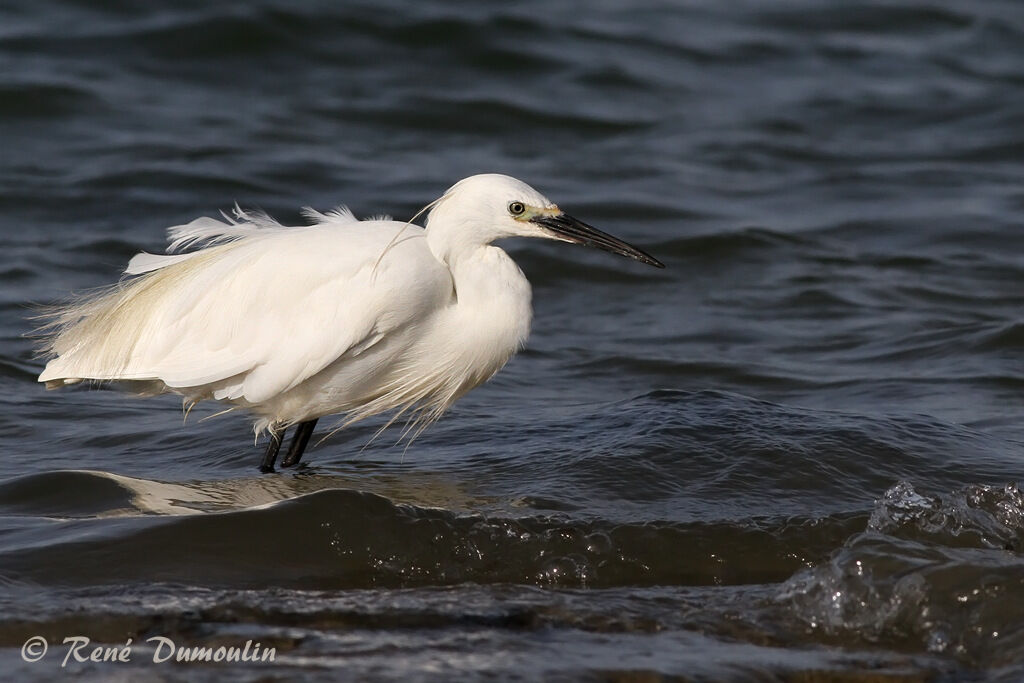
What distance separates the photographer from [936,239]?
1189 cm

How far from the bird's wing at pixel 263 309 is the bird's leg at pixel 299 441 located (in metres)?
0.45

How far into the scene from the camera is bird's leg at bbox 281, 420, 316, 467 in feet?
22.3

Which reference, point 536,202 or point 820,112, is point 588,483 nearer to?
point 536,202

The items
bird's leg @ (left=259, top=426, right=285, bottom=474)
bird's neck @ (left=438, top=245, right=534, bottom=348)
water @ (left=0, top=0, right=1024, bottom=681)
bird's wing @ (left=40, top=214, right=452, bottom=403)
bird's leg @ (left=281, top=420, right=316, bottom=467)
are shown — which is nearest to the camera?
water @ (left=0, top=0, right=1024, bottom=681)

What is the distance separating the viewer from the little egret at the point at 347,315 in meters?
6.09

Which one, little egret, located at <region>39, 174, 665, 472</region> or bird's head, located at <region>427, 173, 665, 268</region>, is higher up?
bird's head, located at <region>427, 173, 665, 268</region>

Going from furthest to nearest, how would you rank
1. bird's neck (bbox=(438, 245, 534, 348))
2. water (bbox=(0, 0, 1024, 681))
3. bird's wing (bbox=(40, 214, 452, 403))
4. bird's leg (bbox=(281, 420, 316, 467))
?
bird's leg (bbox=(281, 420, 316, 467)), bird's neck (bbox=(438, 245, 534, 348)), bird's wing (bbox=(40, 214, 452, 403)), water (bbox=(0, 0, 1024, 681))

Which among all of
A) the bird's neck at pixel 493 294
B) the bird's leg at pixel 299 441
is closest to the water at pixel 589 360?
the bird's leg at pixel 299 441

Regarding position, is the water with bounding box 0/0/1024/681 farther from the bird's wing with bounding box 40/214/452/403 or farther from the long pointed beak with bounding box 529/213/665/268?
the long pointed beak with bounding box 529/213/665/268

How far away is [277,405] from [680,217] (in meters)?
6.65

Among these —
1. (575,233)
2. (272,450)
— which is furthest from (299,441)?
(575,233)

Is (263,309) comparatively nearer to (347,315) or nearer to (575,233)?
(347,315)

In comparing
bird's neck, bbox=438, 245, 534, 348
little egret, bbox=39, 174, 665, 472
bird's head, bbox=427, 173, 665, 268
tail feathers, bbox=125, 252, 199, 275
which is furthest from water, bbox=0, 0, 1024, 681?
bird's head, bbox=427, 173, 665, 268

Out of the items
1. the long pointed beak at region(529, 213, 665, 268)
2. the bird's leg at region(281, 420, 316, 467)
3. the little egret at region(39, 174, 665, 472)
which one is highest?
the long pointed beak at region(529, 213, 665, 268)
